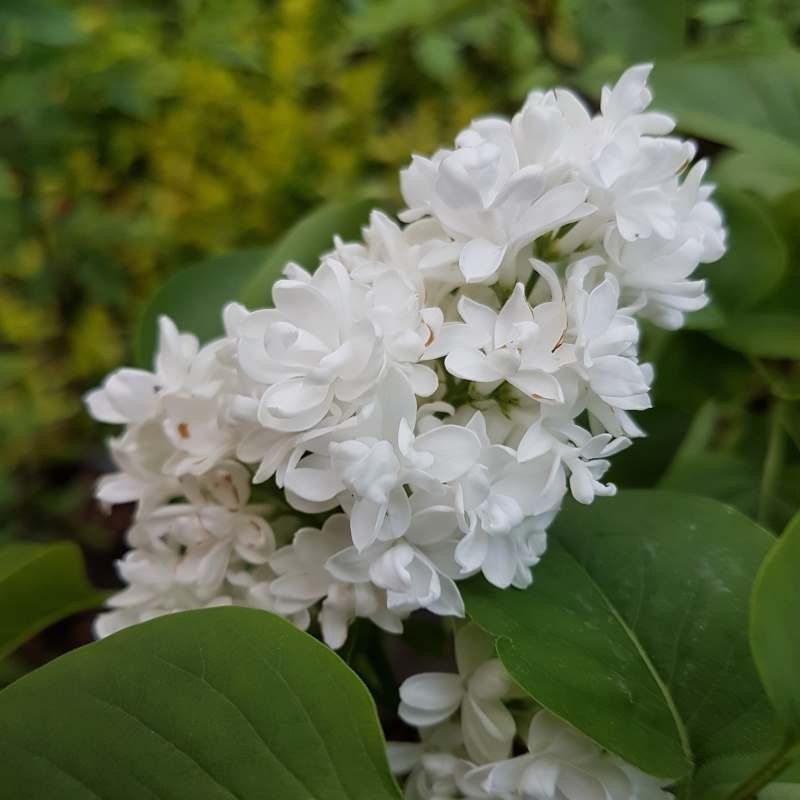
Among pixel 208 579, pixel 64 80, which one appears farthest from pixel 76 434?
pixel 208 579

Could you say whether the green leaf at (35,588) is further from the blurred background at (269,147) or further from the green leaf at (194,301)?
the blurred background at (269,147)

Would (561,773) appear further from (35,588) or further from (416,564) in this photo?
(35,588)

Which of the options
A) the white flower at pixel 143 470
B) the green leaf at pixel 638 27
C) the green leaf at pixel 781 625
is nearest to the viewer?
the green leaf at pixel 781 625

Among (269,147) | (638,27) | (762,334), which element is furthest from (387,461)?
(269,147)

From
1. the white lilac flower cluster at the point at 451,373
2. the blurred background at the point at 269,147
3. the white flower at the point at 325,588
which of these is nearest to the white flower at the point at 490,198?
the white lilac flower cluster at the point at 451,373

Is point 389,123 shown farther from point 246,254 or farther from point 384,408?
point 384,408

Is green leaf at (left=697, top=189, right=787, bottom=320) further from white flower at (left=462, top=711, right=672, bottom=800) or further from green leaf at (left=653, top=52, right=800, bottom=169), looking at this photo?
white flower at (left=462, top=711, right=672, bottom=800)

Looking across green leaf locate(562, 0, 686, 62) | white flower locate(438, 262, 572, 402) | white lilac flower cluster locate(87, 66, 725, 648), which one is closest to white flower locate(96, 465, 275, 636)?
white lilac flower cluster locate(87, 66, 725, 648)
